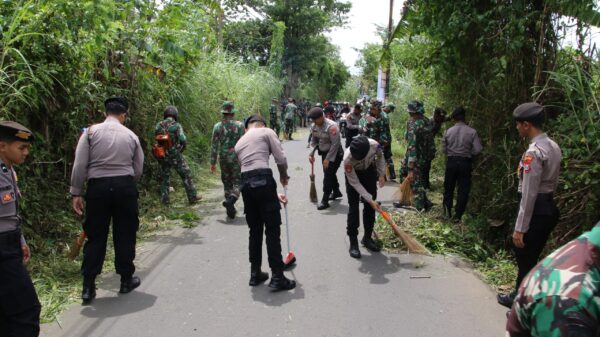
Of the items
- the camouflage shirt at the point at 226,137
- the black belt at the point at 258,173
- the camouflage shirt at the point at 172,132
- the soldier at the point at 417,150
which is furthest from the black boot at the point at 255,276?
the camouflage shirt at the point at 172,132

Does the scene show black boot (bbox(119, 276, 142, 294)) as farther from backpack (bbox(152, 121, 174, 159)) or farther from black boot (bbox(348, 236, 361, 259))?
backpack (bbox(152, 121, 174, 159))

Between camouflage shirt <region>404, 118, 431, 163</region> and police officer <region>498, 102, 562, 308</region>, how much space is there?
365cm

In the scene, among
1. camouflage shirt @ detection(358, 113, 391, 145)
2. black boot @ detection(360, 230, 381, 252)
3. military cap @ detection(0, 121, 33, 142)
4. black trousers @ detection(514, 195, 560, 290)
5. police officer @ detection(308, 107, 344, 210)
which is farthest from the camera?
camouflage shirt @ detection(358, 113, 391, 145)

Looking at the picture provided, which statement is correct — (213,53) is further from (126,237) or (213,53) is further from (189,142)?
(126,237)

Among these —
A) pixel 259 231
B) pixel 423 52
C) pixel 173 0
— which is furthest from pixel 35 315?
pixel 423 52

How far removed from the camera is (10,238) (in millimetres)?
3090

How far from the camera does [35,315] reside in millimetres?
3104

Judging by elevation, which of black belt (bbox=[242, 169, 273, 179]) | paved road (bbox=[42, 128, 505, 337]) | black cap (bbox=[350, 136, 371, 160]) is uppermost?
black cap (bbox=[350, 136, 371, 160])

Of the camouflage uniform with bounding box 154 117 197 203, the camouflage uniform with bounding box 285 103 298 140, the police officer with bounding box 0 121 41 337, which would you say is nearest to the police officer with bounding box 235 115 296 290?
the police officer with bounding box 0 121 41 337

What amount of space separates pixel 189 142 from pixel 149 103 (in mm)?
2807

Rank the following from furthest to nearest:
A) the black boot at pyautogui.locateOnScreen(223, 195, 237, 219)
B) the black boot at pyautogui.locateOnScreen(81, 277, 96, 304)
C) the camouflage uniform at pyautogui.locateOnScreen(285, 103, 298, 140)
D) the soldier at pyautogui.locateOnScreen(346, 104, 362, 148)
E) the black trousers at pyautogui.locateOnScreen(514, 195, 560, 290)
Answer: the camouflage uniform at pyautogui.locateOnScreen(285, 103, 298, 140)
the soldier at pyautogui.locateOnScreen(346, 104, 362, 148)
the black boot at pyautogui.locateOnScreen(223, 195, 237, 219)
the black boot at pyautogui.locateOnScreen(81, 277, 96, 304)
the black trousers at pyautogui.locateOnScreen(514, 195, 560, 290)

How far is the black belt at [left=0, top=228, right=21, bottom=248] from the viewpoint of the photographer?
9.96 ft

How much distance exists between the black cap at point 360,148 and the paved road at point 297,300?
4.35 feet

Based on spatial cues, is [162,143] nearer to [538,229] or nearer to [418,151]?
[418,151]
